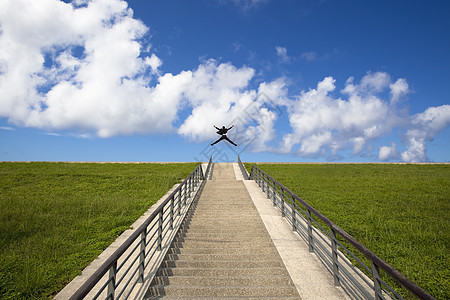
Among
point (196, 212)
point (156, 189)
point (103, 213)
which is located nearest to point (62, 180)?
point (156, 189)

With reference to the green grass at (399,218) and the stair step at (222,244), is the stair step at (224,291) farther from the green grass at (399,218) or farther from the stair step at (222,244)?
the green grass at (399,218)

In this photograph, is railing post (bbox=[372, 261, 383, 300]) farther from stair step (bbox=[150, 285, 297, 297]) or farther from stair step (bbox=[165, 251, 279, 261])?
stair step (bbox=[165, 251, 279, 261])

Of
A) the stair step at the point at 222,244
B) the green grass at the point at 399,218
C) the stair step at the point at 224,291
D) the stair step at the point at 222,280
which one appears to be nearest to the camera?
the stair step at the point at 224,291

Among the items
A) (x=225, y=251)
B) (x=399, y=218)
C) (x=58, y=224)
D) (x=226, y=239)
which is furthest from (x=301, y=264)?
(x=58, y=224)

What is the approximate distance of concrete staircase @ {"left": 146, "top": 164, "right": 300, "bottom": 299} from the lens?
4.18 metres

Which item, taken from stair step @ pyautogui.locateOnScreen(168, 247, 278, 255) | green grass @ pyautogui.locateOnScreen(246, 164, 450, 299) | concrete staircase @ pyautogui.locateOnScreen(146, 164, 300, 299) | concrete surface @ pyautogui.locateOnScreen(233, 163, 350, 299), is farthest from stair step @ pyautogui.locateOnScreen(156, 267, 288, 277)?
green grass @ pyautogui.locateOnScreen(246, 164, 450, 299)

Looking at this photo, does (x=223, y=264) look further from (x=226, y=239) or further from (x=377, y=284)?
(x=377, y=284)

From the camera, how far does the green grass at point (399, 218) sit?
5594mm

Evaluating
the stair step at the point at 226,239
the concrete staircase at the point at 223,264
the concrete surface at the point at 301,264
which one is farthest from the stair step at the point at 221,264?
the stair step at the point at 226,239

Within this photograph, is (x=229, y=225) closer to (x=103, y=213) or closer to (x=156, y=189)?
(x=103, y=213)

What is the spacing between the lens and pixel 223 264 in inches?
202

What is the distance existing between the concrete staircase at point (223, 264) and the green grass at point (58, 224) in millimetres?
2229

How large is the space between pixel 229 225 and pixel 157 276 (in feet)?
10.9

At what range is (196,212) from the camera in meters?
9.07
